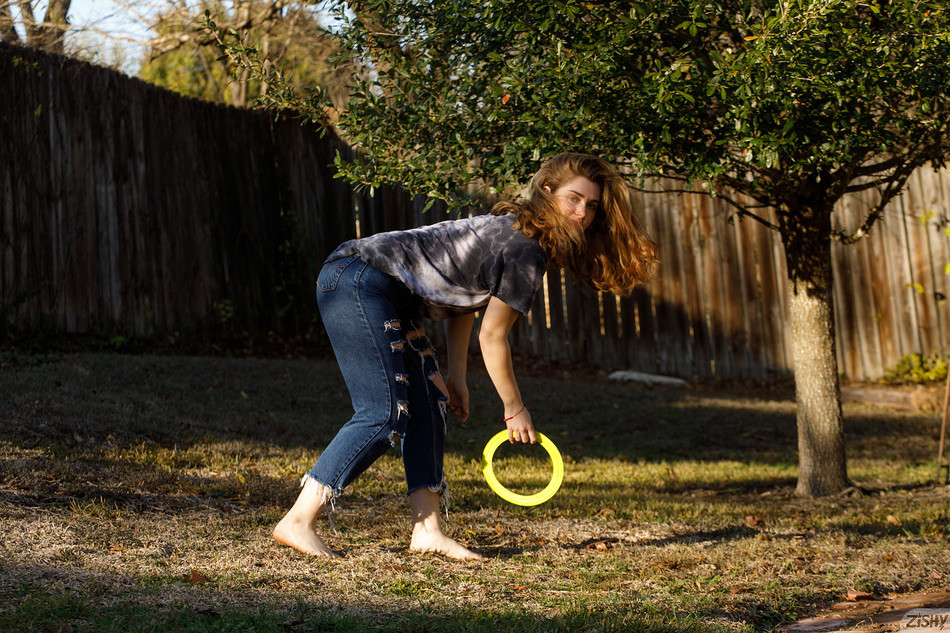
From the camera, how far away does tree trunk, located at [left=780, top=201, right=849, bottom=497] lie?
5.34m

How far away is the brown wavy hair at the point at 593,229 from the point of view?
309 centimetres

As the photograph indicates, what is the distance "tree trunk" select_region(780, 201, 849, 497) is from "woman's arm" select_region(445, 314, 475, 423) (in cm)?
280

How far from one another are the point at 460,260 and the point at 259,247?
6966mm

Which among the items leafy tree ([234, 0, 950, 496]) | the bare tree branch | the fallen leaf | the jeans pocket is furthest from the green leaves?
the bare tree branch

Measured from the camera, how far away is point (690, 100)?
12.1 feet

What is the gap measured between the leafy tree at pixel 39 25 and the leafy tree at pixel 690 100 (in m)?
4.28

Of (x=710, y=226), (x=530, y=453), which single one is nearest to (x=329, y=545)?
(x=530, y=453)

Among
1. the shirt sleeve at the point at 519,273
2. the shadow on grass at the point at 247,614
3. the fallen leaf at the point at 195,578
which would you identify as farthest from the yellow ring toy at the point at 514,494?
the fallen leaf at the point at 195,578

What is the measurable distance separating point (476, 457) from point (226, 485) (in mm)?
1924

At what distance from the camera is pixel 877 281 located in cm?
951

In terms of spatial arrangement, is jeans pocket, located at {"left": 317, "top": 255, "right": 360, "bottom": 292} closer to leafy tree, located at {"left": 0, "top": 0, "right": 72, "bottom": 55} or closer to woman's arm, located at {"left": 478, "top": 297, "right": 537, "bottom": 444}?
woman's arm, located at {"left": 478, "top": 297, "right": 537, "bottom": 444}

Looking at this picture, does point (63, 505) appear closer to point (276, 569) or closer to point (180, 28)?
point (276, 569)

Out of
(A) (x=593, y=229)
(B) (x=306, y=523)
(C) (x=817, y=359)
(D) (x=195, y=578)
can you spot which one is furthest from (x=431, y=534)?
(C) (x=817, y=359)

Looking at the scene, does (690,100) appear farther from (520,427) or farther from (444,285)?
(520,427)
